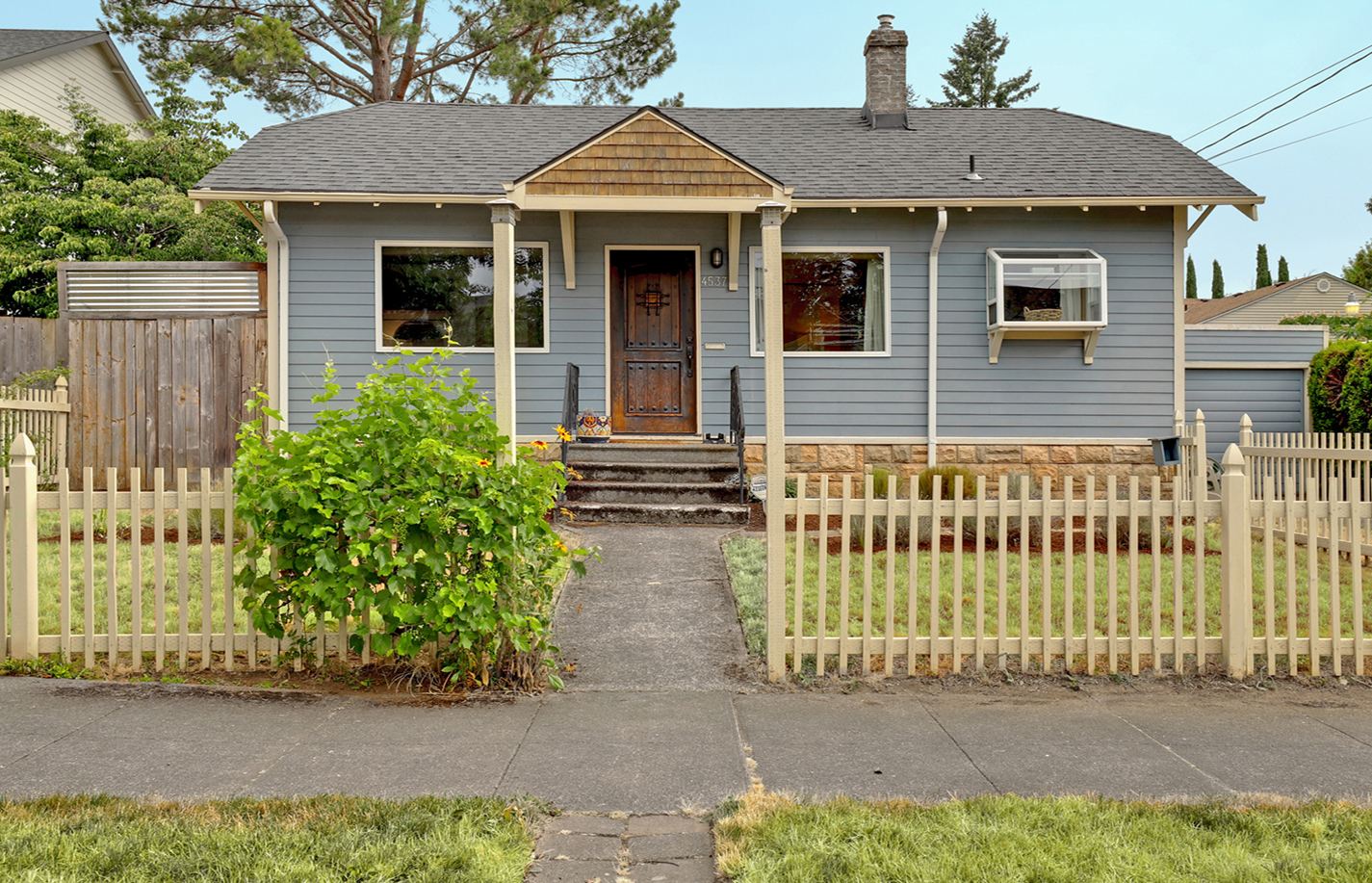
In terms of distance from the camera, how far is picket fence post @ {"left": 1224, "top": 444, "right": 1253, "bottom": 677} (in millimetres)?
4758

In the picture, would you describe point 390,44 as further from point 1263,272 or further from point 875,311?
point 1263,272

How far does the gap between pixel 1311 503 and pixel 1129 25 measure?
31.2 m

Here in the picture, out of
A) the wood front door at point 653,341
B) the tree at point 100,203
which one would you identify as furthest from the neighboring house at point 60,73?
the wood front door at point 653,341

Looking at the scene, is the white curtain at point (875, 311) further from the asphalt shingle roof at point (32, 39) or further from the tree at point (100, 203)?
the asphalt shingle roof at point (32, 39)

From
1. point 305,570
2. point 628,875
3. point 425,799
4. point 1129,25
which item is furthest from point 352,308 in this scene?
point 1129,25

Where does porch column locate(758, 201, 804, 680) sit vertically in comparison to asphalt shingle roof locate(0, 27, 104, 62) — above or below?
below

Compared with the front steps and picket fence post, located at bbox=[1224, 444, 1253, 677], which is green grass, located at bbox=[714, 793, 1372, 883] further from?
the front steps

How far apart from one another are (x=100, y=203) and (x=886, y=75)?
1330 cm

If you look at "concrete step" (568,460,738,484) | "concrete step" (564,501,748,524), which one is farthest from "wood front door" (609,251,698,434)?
"concrete step" (564,501,748,524)

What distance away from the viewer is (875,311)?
11.0 metres

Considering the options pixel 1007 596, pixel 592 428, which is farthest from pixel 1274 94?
pixel 1007 596

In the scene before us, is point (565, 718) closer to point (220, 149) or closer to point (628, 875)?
point (628, 875)

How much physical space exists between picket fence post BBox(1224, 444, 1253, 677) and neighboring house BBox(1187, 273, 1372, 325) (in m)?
30.0

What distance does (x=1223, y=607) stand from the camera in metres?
4.80
